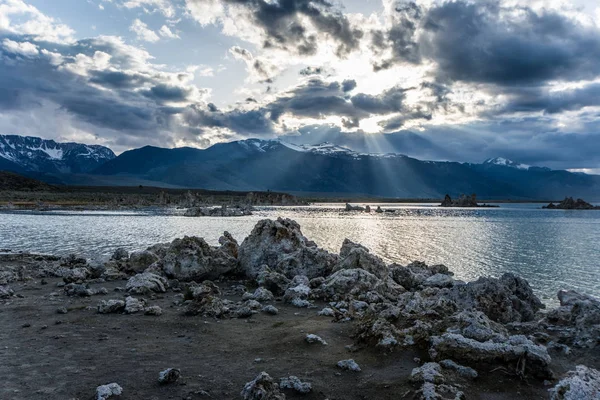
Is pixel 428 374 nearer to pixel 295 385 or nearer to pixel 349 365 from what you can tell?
pixel 349 365

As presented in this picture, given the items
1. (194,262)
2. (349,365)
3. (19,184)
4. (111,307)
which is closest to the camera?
(349,365)

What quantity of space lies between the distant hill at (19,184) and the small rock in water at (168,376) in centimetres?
17977

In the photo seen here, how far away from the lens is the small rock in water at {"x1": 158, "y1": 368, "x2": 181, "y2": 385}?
24.4 ft

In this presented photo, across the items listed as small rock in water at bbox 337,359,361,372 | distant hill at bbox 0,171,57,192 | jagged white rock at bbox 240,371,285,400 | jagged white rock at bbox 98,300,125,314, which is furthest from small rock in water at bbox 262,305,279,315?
distant hill at bbox 0,171,57,192

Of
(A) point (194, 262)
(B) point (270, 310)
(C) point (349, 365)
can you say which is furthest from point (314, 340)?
(A) point (194, 262)

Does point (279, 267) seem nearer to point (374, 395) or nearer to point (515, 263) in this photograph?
point (374, 395)

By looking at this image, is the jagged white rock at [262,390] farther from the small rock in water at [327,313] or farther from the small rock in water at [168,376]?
the small rock in water at [327,313]

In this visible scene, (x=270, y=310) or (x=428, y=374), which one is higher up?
(x=428, y=374)

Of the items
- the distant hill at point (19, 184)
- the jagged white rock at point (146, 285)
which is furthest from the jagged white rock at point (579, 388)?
the distant hill at point (19, 184)

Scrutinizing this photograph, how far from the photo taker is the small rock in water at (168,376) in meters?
7.44

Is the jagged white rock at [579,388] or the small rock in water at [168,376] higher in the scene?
the jagged white rock at [579,388]

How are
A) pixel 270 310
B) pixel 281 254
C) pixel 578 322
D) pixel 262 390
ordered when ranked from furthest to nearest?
pixel 281 254 → pixel 270 310 → pixel 578 322 → pixel 262 390

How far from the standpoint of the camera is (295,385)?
7.20 meters

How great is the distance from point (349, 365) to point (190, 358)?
3.36m
